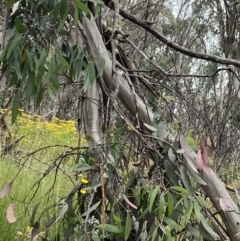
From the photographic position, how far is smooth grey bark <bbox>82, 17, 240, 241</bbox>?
6.05 ft

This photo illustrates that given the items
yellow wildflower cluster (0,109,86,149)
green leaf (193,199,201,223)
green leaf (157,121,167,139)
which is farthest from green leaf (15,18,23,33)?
yellow wildflower cluster (0,109,86,149)

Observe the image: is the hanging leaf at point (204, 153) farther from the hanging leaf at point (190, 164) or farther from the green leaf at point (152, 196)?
the green leaf at point (152, 196)

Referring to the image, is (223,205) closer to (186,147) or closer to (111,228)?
(186,147)

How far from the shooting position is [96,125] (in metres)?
1.86

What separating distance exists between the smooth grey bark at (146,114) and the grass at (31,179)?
0.39 m

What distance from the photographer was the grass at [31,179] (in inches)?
94.5

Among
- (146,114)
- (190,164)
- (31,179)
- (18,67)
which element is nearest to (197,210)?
(190,164)

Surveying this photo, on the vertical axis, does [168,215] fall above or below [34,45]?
below

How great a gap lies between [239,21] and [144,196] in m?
9.79

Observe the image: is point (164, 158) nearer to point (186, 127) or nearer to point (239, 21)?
point (186, 127)

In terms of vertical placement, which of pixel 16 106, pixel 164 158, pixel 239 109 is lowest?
pixel 164 158

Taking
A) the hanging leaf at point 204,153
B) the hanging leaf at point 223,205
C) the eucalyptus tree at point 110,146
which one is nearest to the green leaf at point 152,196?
the eucalyptus tree at point 110,146

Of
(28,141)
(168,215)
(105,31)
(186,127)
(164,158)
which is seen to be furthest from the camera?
(28,141)

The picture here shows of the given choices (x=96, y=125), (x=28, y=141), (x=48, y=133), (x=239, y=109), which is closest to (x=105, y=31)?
(x=96, y=125)
